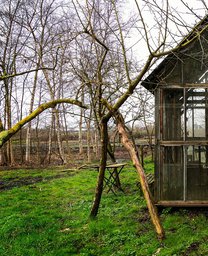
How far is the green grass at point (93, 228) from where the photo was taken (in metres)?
5.12

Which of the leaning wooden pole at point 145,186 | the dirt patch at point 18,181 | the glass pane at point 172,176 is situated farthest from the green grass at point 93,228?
the dirt patch at point 18,181

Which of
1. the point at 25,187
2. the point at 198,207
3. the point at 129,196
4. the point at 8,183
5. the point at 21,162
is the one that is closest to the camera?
the point at 198,207

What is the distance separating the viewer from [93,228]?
6.18 meters

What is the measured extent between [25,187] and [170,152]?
657cm

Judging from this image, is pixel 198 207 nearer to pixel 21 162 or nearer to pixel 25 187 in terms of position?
pixel 25 187

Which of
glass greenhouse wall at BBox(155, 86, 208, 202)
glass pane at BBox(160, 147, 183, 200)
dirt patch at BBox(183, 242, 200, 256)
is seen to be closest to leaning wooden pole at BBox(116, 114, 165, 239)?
dirt patch at BBox(183, 242, 200, 256)

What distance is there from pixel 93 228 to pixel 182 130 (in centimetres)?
301

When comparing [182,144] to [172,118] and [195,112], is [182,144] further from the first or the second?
[195,112]

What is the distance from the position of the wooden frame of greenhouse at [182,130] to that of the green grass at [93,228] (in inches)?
17.6

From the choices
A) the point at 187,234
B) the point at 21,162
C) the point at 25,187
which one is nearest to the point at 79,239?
the point at 187,234

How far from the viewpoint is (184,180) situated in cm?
687

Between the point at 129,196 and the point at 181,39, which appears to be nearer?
the point at 181,39

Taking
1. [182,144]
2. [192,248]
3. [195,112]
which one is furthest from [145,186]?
[195,112]

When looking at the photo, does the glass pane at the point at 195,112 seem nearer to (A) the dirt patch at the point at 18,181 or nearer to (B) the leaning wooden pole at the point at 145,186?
(B) the leaning wooden pole at the point at 145,186
